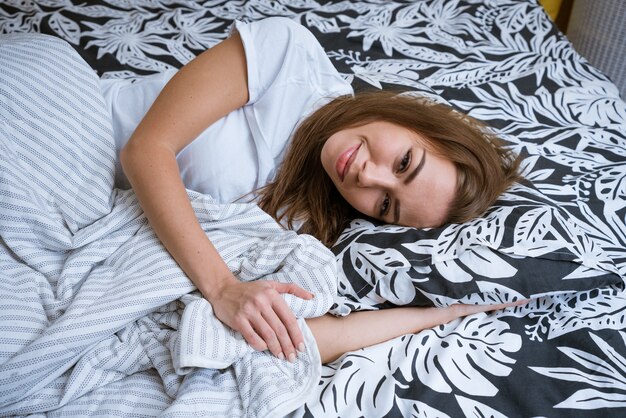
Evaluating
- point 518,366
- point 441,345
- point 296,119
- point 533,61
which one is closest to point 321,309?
point 441,345

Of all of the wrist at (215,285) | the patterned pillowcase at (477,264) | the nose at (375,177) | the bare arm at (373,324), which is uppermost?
the nose at (375,177)

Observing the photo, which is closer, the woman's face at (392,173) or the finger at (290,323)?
the finger at (290,323)

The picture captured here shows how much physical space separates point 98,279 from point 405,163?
591mm

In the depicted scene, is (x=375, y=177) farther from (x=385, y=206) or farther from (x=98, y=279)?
(x=98, y=279)

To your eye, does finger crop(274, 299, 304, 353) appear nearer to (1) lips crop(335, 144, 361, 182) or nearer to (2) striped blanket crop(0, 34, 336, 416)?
(2) striped blanket crop(0, 34, 336, 416)

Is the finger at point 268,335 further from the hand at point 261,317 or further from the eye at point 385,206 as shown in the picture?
the eye at point 385,206

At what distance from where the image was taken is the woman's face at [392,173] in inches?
42.3

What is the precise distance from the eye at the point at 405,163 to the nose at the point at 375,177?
1.0 inches

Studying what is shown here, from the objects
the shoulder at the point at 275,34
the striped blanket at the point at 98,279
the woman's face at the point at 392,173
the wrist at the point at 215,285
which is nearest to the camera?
the striped blanket at the point at 98,279

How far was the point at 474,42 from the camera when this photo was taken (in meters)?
1.81

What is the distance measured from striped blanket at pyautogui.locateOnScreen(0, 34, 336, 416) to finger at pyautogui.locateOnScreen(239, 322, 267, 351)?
0.01 meters

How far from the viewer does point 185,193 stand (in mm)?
1052

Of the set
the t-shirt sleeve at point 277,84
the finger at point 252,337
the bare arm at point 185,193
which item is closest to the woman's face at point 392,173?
the t-shirt sleeve at point 277,84

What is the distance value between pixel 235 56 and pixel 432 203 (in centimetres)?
50
